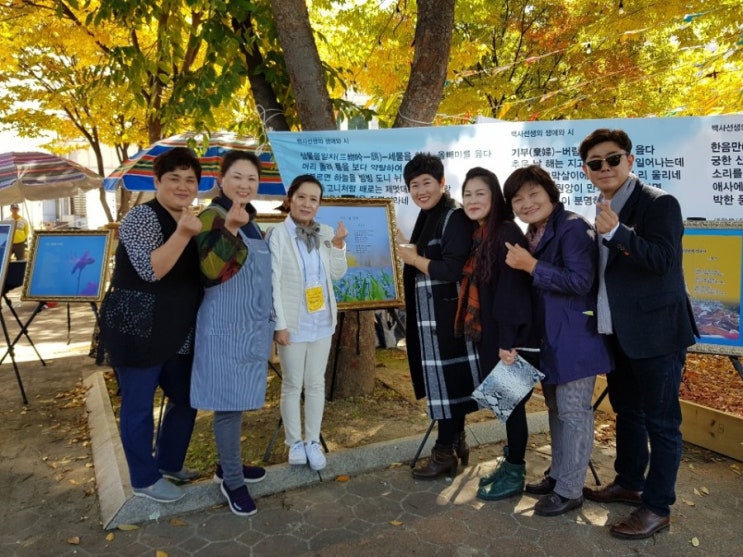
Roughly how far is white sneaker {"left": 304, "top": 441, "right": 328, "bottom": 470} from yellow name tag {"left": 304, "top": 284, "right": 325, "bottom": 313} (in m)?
0.90

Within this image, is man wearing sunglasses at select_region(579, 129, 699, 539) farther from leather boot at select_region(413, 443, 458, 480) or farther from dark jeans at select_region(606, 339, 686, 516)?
leather boot at select_region(413, 443, 458, 480)

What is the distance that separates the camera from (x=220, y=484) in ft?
11.0

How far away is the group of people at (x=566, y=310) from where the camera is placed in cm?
278

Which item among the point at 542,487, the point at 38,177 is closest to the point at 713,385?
the point at 542,487

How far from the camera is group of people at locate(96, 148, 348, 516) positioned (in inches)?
111

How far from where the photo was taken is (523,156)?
452 centimetres

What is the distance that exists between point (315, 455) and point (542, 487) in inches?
56.2

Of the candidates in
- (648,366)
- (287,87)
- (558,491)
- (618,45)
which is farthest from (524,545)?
(618,45)

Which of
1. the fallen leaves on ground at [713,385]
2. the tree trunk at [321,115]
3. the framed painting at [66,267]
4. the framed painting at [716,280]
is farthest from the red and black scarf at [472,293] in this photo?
the framed painting at [66,267]

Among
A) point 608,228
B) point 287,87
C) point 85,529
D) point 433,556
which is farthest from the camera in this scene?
point 287,87

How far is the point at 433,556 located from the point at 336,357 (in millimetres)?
2142

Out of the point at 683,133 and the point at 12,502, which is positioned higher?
the point at 683,133

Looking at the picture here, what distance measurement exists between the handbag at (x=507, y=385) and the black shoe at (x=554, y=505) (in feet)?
1.82

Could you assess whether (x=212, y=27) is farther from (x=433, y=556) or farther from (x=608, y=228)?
(x=433, y=556)
